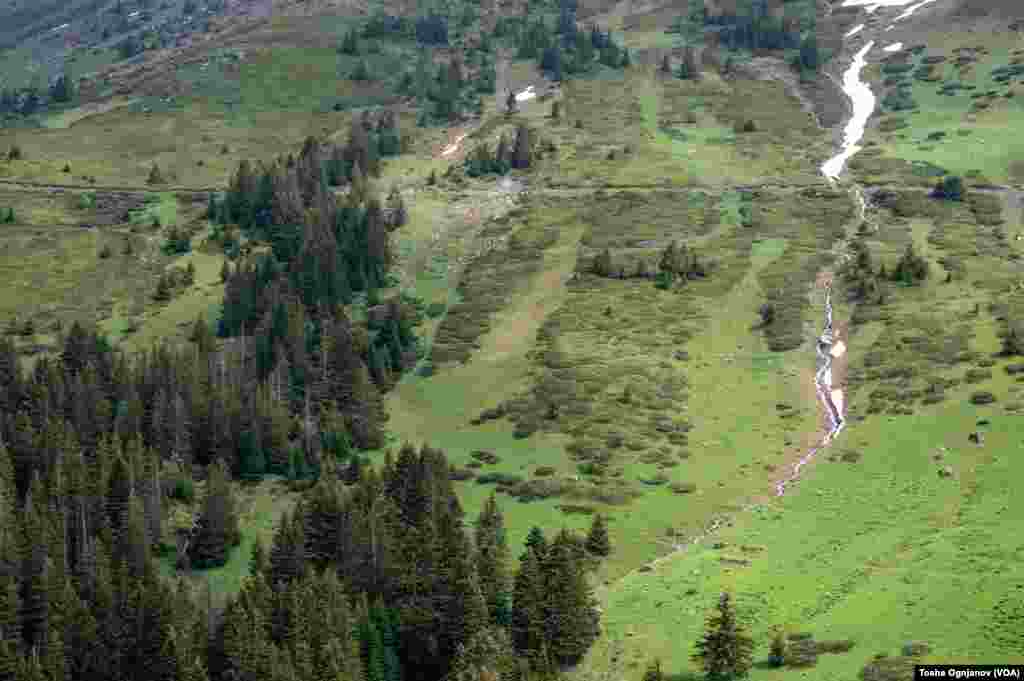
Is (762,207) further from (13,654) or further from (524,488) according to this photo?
(13,654)

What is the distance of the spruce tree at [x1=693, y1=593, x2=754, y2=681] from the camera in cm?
7188

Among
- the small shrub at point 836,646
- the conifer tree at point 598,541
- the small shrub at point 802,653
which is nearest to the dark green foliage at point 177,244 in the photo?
the conifer tree at point 598,541

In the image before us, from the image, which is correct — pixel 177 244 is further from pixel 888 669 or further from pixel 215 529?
pixel 888 669

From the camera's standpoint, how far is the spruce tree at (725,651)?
71.9 metres

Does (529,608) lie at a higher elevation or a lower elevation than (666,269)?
higher

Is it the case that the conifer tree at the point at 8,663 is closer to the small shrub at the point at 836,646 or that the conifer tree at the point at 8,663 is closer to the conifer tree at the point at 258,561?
the conifer tree at the point at 258,561

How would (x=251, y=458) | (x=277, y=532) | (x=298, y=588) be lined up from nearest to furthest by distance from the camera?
1. (x=298, y=588)
2. (x=277, y=532)
3. (x=251, y=458)

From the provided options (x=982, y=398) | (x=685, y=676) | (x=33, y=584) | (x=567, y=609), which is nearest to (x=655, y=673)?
(x=685, y=676)

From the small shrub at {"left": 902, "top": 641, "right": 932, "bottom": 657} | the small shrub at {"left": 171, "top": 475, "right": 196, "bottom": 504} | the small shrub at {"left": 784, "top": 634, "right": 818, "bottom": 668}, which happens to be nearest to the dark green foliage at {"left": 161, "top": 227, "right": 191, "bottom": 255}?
the small shrub at {"left": 171, "top": 475, "right": 196, "bottom": 504}

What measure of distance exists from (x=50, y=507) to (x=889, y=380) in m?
68.3

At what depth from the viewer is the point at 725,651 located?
236ft

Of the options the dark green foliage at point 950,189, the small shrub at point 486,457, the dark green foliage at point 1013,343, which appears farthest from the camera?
the dark green foliage at point 950,189

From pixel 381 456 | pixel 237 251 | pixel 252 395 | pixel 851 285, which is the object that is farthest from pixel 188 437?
pixel 851 285

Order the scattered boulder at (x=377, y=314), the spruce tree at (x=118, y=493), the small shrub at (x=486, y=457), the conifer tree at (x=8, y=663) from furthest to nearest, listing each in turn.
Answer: the scattered boulder at (x=377, y=314) < the small shrub at (x=486, y=457) < the spruce tree at (x=118, y=493) < the conifer tree at (x=8, y=663)
